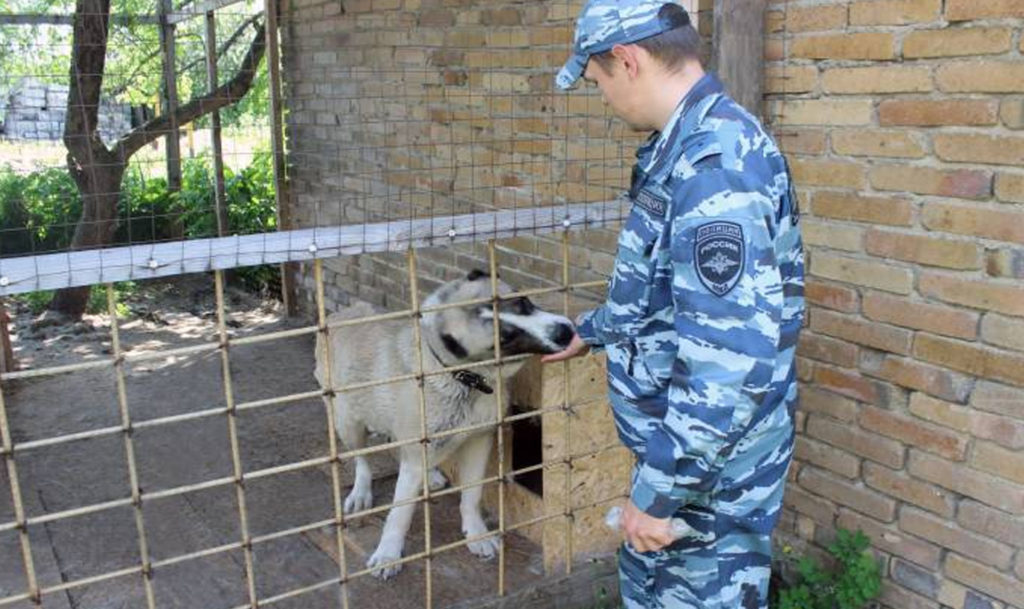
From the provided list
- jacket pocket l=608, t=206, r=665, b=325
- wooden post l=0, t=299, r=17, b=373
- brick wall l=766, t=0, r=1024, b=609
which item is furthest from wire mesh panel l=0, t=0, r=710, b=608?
jacket pocket l=608, t=206, r=665, b=325

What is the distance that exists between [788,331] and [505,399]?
1.71 meters

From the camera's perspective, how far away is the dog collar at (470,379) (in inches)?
138

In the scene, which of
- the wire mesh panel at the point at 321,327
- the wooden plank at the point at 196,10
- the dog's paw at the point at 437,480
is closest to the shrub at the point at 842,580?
the wire mesh panel at the point at 321,327

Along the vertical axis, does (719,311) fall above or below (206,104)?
below

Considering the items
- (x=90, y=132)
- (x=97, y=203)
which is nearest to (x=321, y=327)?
(x=90, y=132)

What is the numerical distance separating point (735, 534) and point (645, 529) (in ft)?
1.12

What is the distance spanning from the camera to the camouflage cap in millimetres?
1987

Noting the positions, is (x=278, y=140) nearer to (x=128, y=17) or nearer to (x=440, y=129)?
(x=128, y=17)

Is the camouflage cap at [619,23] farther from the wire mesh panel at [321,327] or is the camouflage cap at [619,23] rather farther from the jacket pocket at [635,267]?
the wire mesh panel at [321,327]

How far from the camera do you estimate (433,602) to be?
11.6 ft

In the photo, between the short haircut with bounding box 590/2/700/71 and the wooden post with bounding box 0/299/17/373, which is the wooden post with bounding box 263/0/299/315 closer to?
the wooden post with bounding box 0/299/17/373

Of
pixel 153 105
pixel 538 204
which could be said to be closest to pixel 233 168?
pixel 153 105

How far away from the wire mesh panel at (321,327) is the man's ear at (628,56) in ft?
3.46

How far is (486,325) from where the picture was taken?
348cm
